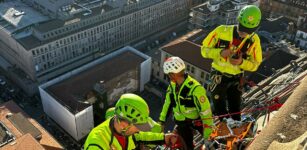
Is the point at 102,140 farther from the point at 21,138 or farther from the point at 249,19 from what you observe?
the point at 21,138

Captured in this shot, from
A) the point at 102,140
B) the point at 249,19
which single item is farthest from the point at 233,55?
the point at 102,140

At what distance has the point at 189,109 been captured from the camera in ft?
46.4

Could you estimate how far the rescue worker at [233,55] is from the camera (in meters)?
14.0

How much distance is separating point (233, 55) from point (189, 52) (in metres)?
37.5

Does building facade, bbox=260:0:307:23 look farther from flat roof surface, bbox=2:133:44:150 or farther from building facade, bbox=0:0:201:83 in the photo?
flat roof surface, bbox=2:133:44:150

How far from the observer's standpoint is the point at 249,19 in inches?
543

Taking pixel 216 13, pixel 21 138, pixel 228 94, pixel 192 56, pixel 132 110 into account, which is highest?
pixel 132 110

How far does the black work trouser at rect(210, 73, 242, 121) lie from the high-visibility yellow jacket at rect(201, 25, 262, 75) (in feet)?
1.51

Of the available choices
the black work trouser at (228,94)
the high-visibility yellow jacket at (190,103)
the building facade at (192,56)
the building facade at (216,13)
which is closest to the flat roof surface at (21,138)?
the high-visibility yellow jacket at (190,103)

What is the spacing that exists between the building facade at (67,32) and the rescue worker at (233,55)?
47.1 meters

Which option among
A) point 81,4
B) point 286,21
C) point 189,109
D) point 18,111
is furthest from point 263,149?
point 286,21

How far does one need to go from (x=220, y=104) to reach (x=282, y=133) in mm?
5539

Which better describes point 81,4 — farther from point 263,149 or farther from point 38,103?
point 263,149

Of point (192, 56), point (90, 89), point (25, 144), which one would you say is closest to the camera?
point (25, 144)
